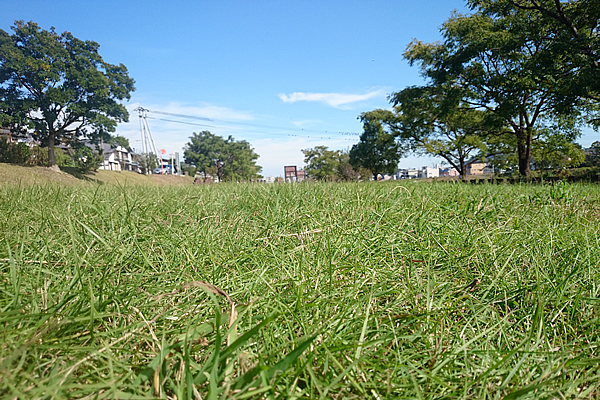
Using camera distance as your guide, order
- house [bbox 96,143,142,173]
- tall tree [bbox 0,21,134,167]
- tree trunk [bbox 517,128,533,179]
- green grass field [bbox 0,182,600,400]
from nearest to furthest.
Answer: green grass field [bbox 0,182,600,400]
tree trunk [bbox 517,128,533,179]
tall tree [bbox 0,21,134,167]
house [bbox 96,143,142,173]

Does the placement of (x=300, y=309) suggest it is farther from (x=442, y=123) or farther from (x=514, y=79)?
(x=442, y=123)

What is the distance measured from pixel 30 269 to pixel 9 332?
59 centimetres

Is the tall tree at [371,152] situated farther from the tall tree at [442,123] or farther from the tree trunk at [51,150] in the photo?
the tree trunk at [51,150]

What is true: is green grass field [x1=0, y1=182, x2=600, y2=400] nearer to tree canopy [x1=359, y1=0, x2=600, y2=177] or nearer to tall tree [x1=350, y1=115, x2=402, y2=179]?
tree canopy [x1=359, y1=0, x2=600, y2=177]

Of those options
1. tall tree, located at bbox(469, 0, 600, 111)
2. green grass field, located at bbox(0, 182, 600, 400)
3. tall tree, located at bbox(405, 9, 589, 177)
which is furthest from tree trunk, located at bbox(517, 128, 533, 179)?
green grass field, located at bbox(0, 182, 600, 400)

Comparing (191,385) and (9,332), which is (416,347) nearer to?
(191,385)

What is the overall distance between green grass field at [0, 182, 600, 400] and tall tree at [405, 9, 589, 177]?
13681mm

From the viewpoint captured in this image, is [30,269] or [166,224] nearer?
[30,269]

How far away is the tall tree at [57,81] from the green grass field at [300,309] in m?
31.0

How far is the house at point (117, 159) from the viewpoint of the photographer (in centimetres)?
6181

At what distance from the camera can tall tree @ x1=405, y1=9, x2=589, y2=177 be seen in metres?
12.3

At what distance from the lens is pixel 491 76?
14.9 m

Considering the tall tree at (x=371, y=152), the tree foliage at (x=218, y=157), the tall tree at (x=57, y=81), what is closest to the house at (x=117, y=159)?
the tree foliage at (x=218, y=157)

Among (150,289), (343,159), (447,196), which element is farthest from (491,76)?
(343,159)
